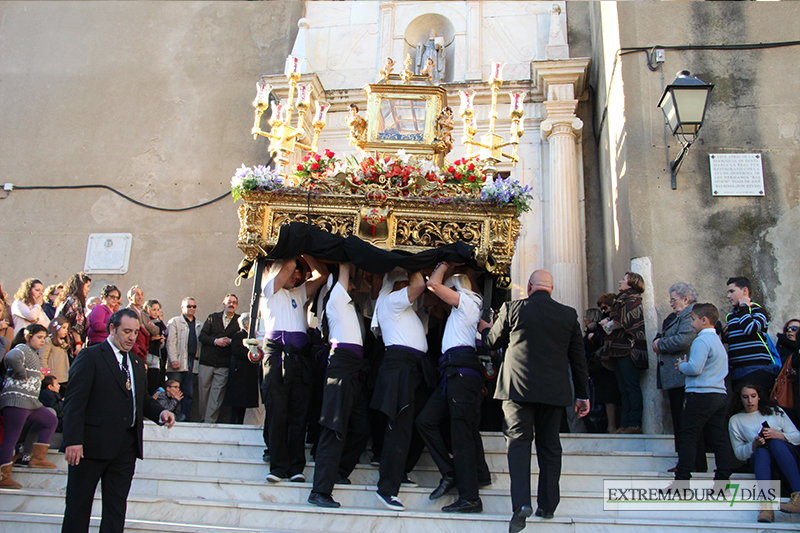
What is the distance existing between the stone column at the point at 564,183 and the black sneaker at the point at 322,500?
486 centimetres

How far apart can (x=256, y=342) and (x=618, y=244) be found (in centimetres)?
463

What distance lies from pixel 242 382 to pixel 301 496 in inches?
83.5

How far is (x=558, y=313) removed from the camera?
502cm

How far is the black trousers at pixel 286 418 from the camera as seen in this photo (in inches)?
216

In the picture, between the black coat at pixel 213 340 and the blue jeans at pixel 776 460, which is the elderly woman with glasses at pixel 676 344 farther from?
the black coat at pixel 213 340

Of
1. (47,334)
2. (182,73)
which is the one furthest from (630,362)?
(182,73)

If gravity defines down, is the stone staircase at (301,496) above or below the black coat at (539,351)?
below

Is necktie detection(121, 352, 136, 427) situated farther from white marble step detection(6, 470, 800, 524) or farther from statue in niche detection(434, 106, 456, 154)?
statue in niche detection(434, 106, 456, 154)

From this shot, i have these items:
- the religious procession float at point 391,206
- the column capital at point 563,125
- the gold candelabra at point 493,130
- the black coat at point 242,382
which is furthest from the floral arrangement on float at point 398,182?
the column capital at point 563,125

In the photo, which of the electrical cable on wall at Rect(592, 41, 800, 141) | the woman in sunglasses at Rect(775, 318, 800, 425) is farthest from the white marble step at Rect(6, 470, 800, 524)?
the electrical cable on wall at Rect(592, 41, 800, 141)

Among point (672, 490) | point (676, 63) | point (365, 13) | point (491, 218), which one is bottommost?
point (672, 490)

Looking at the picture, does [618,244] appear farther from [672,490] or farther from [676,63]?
[672,490]

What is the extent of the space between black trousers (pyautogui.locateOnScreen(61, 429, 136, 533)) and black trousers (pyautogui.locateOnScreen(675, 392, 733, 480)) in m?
4.05

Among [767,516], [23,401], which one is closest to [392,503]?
[767,516]
